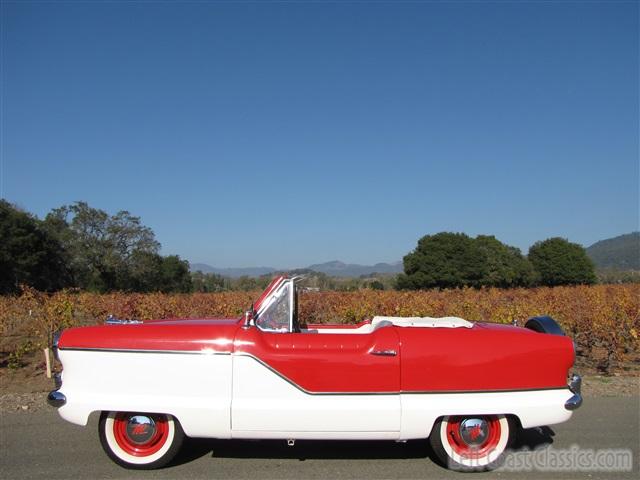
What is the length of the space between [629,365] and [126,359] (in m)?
8.28

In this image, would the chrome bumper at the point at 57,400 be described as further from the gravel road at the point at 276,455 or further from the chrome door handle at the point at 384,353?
the chrome door handle at the point at 384,353

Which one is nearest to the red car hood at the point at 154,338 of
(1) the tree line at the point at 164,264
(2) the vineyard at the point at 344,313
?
(2) the vineyard at the point at 344,313

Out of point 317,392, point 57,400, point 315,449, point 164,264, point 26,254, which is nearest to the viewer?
point 317,392

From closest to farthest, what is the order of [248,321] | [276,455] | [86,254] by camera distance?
[248,321] → [276,455] → [86,254]

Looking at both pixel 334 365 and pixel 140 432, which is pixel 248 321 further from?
pixel 140 432

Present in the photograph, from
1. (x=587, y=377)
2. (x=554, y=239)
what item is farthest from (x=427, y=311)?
(x=554, y=239)

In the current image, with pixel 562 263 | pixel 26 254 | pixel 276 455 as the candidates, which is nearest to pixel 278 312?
pixel 276 455

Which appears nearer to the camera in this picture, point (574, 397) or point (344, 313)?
point (574, 397)

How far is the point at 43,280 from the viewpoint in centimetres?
3909

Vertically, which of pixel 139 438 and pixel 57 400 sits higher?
pixel 57 400

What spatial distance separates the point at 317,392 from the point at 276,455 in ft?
2.78

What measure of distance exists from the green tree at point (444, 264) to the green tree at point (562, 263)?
20.3 feet

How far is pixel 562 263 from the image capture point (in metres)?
46.2

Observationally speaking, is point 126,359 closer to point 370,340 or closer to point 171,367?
point 171,367
